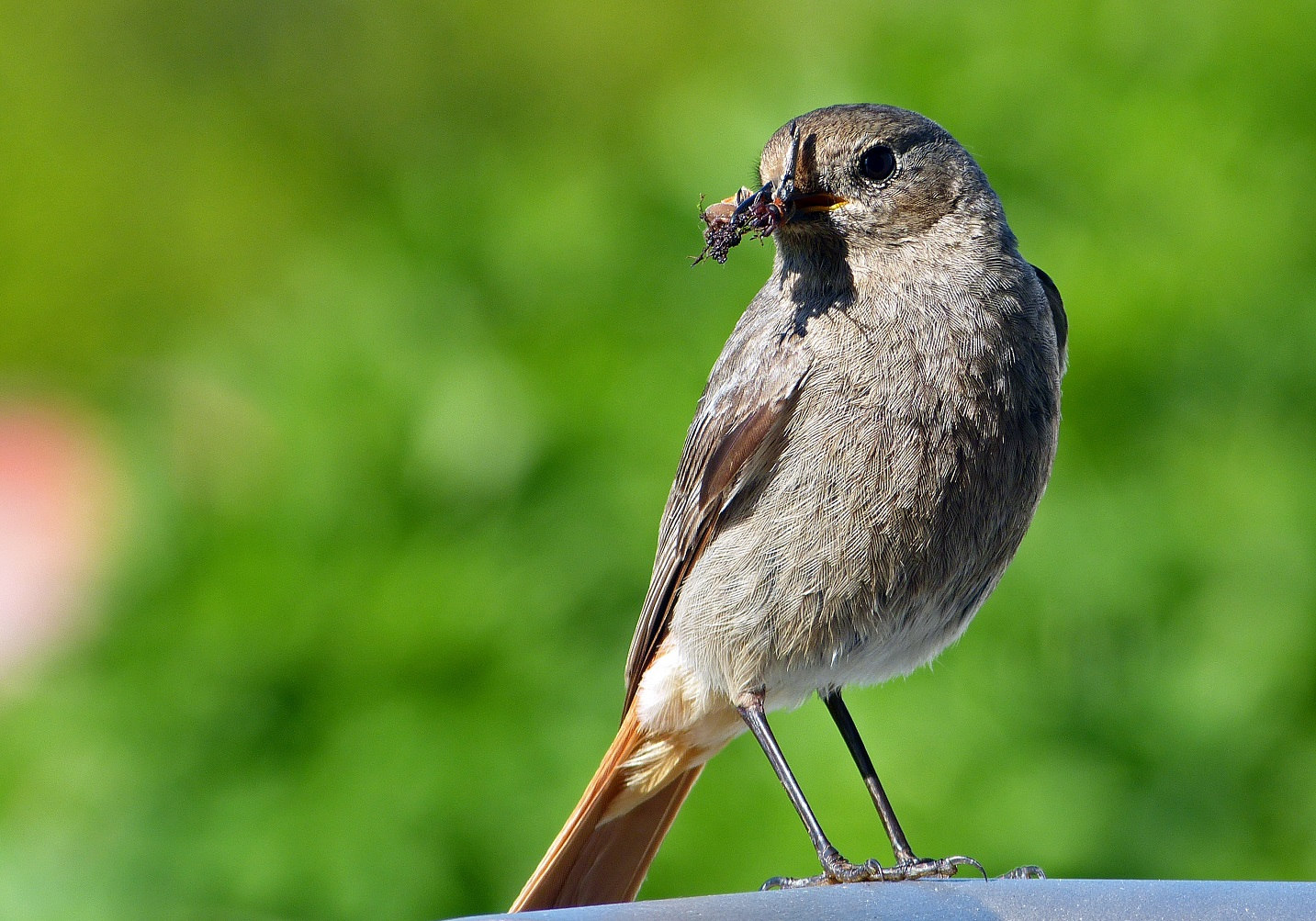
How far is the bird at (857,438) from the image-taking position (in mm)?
3018

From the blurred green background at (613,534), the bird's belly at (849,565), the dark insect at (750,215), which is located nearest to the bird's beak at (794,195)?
the dark insect at (750,215)

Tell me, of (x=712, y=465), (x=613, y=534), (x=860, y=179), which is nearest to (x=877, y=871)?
(x=712, y=465)

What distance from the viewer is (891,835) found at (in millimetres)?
3283

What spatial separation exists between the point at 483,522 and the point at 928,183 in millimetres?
2197

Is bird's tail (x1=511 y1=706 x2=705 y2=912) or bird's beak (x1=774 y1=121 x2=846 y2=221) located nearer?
bird's beak (x1=774 y1=121 x2=846 y2=221)

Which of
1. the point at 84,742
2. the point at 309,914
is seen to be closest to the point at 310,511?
the point at 84,742

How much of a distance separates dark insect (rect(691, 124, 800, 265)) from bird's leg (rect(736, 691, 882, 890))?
991 mm

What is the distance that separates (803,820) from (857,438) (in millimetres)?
801

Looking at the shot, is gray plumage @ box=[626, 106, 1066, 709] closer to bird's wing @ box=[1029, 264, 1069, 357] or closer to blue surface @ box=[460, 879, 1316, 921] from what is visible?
bird's wing @ box=[1029, 264, 1069, 357]

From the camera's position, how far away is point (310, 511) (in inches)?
198

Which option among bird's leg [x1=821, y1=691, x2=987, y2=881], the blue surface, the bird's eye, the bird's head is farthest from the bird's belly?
the blue surface

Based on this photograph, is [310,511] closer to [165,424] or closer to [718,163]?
[165,424]

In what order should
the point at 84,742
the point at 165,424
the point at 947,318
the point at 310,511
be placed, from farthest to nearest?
the point at 165,424, the point at 310,511, the point at 84,742, the point at 947,318

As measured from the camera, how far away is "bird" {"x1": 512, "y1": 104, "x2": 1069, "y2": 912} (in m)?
3.02
